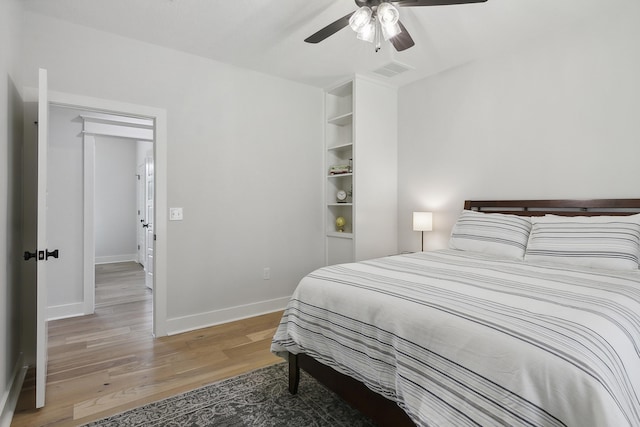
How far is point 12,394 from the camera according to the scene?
2.01m

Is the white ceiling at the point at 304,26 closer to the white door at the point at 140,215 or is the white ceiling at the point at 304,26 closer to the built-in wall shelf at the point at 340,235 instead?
the built-in wall shelf at the point at 340,235

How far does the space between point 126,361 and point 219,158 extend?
194 cm

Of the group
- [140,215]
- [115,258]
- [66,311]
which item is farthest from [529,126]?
[115,258]

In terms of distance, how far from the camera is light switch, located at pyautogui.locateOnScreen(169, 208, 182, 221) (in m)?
3.15

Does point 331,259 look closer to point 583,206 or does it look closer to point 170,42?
point 583,206

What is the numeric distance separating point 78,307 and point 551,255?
14.6 feet

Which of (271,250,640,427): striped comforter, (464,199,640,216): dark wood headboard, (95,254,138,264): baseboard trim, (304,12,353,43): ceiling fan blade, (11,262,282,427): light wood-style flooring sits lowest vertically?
(11,262,282,427): light wood-style flooring

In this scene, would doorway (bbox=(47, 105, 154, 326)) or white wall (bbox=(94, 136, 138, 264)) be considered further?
white wall (bbox=(94, 136, 138, 264))

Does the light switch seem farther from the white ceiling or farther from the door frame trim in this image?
the white ceiling

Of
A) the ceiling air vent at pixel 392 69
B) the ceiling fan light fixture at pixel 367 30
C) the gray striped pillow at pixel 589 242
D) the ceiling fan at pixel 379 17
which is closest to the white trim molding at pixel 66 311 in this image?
the ceiling fan at pixel 379 17

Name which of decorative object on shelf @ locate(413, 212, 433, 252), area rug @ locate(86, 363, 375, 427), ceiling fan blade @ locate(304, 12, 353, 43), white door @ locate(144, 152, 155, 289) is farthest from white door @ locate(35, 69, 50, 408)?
decorative object on shelf @ locate(413, 212, 433, 252)

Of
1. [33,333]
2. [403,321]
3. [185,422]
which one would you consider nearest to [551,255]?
[403,321]

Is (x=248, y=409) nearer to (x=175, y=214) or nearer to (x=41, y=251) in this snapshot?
(x=41, y=251)

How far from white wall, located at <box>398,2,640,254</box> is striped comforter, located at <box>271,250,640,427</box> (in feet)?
3.55
